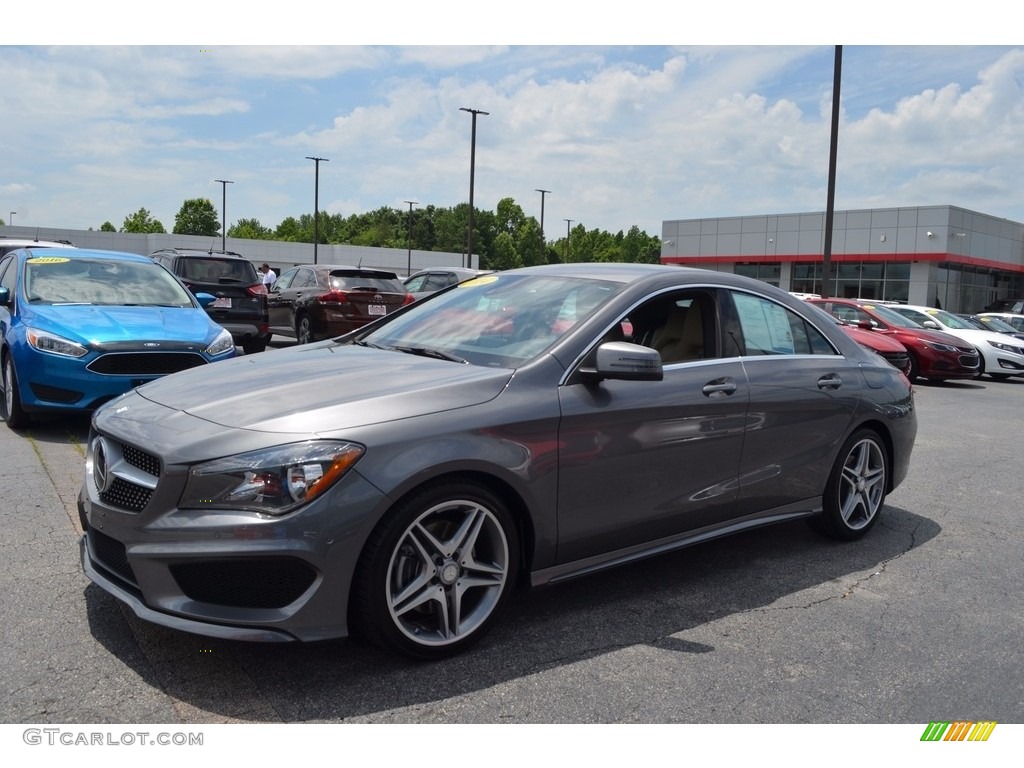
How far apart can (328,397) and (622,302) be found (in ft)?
4.79

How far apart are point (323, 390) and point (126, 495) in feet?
2.55

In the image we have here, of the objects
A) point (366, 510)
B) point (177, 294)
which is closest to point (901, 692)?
point (366, 510)

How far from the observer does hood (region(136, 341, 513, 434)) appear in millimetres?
3152

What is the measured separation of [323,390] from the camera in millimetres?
3379

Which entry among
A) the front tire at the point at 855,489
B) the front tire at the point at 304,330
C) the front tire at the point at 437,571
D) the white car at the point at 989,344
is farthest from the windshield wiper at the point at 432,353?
the white car at the point at 989,344

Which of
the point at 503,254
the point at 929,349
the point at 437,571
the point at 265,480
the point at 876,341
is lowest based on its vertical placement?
the point at 437,571

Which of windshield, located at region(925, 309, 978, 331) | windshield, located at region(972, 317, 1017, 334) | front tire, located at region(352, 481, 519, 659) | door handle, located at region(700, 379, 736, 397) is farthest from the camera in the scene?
windshield, located at region(972, 317, 1017, 334)

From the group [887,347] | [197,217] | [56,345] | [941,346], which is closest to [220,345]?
[56,345]

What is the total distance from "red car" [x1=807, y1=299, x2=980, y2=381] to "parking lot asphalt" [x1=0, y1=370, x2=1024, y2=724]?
11222 millimetres

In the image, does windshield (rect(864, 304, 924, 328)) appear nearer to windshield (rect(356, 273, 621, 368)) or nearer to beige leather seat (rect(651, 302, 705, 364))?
beige leather seat (rect(651, 302, 705, 364))

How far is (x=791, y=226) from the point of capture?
45.4m

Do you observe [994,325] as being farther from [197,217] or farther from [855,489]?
[197,217]

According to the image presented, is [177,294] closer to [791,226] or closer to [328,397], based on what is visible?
[328,397]
